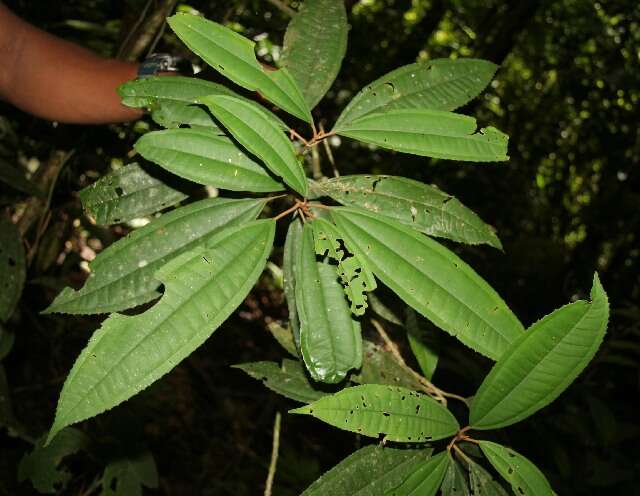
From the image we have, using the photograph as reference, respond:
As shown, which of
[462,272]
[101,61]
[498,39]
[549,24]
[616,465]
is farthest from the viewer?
[549,24]

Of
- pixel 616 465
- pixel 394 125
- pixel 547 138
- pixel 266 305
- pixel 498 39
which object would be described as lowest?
pixel 266 305

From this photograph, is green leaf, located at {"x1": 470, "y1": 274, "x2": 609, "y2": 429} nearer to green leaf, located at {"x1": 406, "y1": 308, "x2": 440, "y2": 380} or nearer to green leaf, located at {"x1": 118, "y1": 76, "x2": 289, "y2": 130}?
green leaf, located at {"x1": 406, "y1": 308, "x2": 440, "y2": 380}

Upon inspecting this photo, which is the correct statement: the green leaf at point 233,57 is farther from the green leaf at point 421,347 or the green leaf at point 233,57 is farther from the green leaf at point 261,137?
the green leaf at point 421,347

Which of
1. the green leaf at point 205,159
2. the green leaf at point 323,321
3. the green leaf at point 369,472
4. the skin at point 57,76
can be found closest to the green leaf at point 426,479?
the green leaf at point 369,472

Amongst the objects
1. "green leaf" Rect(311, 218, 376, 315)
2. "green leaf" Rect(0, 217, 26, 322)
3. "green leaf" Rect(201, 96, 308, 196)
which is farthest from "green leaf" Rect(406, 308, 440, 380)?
"green leaf" Rect(0, 217, 26, 322)

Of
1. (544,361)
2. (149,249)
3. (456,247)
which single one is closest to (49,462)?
(149,249)

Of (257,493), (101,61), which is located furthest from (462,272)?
(257,493)

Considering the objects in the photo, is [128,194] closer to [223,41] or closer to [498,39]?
[223,41]

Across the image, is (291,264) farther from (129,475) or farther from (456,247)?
(456,247)
